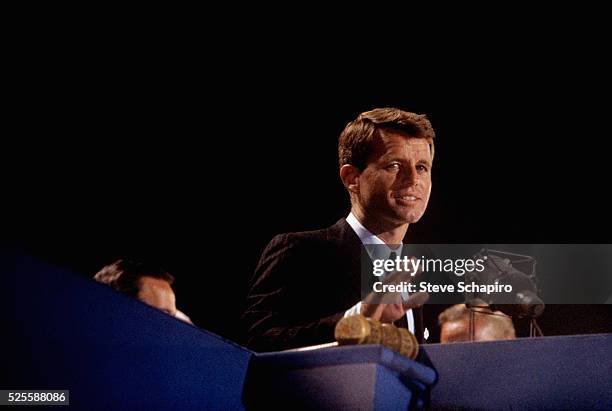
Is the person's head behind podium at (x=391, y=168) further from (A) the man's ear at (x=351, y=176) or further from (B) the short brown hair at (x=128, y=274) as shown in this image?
(B) the short brown hair at (x=128, y=274)

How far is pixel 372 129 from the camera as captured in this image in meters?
2.05

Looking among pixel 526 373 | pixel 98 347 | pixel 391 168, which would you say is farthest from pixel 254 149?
pixel 98 347

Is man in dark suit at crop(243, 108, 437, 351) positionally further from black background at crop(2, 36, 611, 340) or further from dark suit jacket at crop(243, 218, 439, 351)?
black background at crop(2, 36, 611, 340)

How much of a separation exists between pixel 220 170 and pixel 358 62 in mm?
1094

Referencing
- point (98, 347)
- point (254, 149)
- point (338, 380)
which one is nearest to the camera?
point (98, 347)

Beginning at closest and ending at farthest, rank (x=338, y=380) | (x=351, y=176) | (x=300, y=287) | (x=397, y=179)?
(x=338, y=380)
(x=300, y=287)
(x=397, y=179)
(x=351, y=176)

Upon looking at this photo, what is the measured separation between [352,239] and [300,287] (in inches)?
11.1

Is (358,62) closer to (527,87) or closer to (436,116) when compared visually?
(436,116)

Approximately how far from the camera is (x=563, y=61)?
3980 mm

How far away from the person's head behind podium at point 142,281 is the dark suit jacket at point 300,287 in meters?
1.43

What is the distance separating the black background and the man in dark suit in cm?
212

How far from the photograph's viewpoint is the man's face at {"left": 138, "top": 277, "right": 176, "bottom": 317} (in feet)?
10.5

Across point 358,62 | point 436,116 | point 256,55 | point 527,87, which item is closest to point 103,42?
point 256,55

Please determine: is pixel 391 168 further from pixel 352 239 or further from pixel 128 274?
pixel 128 274
